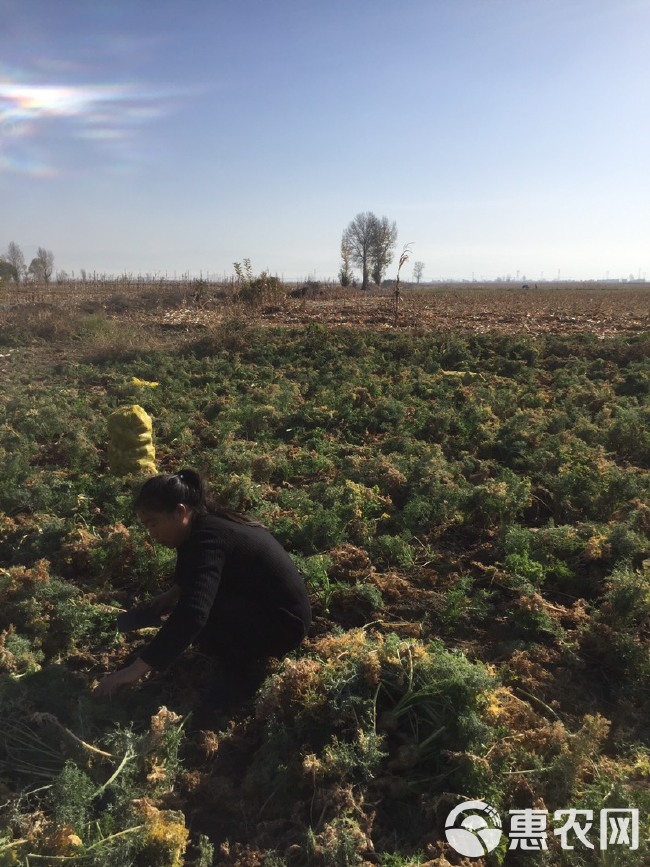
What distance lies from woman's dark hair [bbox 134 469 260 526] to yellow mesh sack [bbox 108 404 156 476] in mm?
3641

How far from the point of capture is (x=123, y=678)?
308 centimetres

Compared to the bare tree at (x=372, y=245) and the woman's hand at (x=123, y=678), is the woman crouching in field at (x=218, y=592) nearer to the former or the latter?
the woman's hand at (x=123, y=678)

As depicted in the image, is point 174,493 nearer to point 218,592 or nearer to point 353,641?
point 218,592

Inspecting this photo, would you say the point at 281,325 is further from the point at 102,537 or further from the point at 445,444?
the point at 102,537

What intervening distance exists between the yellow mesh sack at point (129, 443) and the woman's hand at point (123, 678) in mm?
3658

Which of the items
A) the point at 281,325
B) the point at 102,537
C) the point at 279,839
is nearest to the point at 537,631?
the point at 279,839

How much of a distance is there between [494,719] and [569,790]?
43 centimetres

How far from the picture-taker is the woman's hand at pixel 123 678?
9.94 ft

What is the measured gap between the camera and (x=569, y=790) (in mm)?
2652

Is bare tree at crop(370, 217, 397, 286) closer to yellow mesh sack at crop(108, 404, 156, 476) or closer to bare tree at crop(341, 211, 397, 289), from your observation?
bare tree at crop(341, 211, 397, 289)

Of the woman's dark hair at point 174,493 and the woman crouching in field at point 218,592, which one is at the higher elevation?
the woman's dark hair at point 174,493

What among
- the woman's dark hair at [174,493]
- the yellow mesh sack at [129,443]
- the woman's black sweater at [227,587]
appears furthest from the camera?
the yellow mesh sack at [129,443]

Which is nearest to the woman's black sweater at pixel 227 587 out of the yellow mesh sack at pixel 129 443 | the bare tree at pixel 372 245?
the yellow mesh sack at pixel 129 443

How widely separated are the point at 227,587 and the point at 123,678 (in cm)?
73
